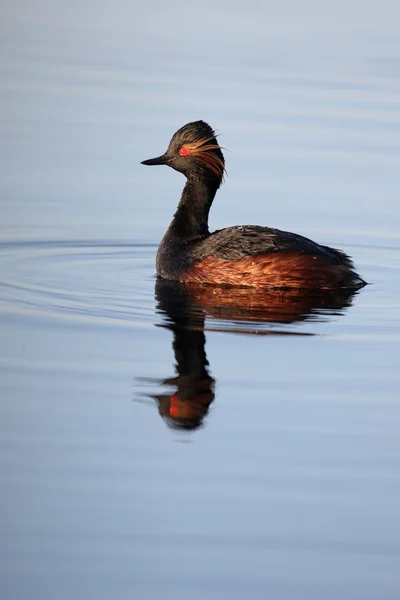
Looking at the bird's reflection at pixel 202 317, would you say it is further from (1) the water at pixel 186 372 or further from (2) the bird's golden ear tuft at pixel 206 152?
(2) the bird's golden ear tuft at pixel 206 152

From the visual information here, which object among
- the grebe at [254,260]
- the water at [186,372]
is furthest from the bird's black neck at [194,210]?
the water at [186,372]

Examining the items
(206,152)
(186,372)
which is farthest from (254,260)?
(186,372)

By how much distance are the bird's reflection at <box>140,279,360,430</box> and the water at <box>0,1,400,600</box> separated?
0.03 m

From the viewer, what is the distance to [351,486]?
6703 mm

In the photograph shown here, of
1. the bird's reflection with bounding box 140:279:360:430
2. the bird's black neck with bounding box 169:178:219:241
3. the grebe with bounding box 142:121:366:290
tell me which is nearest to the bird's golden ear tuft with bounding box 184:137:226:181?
the bird's black neck with bounding box 169:178:219:241

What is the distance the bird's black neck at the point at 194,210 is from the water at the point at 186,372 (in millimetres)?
521

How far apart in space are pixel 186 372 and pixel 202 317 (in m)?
1.64

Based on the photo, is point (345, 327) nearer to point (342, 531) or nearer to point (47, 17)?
point (342, 531)

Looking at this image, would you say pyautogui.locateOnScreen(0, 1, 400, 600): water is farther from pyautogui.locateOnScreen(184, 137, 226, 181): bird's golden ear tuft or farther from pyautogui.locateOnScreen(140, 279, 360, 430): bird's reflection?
pyautogui.locateOnScreen(184, 137, 226, 181): bird's golden ear tuft

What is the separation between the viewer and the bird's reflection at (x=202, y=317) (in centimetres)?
789

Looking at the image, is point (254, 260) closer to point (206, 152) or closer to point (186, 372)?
point (206, 152)

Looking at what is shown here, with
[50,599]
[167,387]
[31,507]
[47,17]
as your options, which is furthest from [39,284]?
[47,17]

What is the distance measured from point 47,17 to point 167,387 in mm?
24776

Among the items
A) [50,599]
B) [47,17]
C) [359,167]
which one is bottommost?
[50,599]
